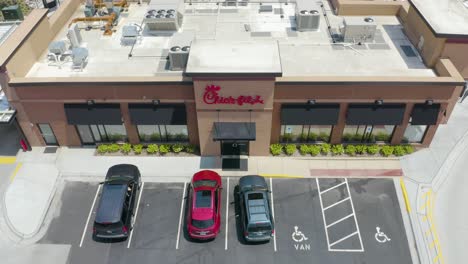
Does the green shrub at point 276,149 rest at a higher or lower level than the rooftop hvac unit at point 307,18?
lower

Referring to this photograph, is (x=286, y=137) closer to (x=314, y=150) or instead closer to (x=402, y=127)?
(x=314, y=150)

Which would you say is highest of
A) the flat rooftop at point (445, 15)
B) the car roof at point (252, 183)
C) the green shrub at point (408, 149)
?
the flat rooftop at point (445, 15)

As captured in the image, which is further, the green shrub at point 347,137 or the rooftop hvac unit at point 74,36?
the rooftop hvac unit at point 74,36

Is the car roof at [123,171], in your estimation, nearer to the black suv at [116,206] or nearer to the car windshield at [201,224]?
the black suv at [116,206]

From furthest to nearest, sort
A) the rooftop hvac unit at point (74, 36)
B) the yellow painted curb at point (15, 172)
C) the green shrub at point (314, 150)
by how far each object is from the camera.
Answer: the rooftop hvac unit at point (74, 36) → the green shrub at point (314, 150) → the yellow painted curb at point (15, 172)

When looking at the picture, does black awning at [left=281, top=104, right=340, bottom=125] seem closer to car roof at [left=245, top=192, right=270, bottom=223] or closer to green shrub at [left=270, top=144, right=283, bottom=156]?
green shrub at [left=270, top=144, right=283, bottom=156]

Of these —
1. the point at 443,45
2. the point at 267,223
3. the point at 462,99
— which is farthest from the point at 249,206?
the point at 462,99

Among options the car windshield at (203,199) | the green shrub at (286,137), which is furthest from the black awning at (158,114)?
the green shrub at (286,137)
